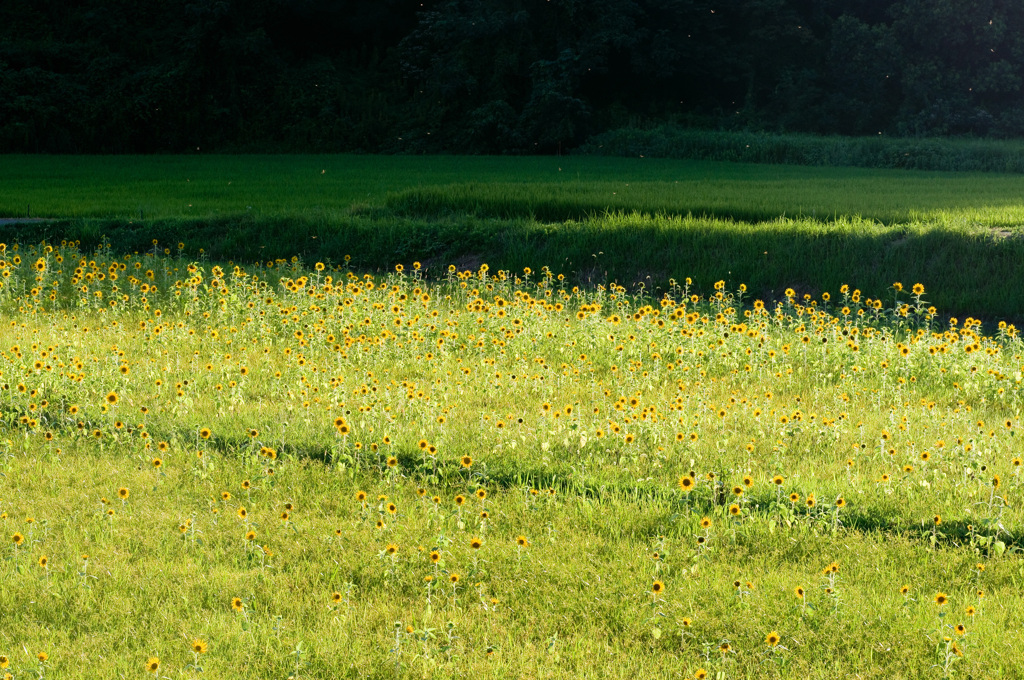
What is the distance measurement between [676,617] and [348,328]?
5.81 m

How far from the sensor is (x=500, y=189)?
18.9 meters

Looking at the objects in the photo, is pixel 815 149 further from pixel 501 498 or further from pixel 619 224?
pixel 501 498

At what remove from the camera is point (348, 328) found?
9.58 metres

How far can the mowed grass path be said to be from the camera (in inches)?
658

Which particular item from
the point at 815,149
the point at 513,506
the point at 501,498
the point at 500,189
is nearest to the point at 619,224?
the point at 500,189

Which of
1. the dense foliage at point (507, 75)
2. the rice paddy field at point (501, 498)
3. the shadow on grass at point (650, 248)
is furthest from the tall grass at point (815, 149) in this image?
the rice paddy field at point (501, 498)

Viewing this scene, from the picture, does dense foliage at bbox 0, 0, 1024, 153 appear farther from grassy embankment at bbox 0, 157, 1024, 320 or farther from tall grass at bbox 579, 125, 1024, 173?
grassy embankment at bbox 0, 157, 1024, 320

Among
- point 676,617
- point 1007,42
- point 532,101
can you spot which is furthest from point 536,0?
point 676,617

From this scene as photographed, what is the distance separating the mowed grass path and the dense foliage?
16.1ft

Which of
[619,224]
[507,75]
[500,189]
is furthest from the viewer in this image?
[507,75]

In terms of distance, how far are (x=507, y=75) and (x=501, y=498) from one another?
34.0 metres

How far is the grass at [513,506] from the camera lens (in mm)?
4137

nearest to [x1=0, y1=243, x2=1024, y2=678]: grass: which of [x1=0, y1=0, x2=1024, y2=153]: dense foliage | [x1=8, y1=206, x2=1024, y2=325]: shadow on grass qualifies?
[x1=8, y1=206, x2=1024, y2=325]: shadow on grass

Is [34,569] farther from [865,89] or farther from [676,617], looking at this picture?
[865,89]
